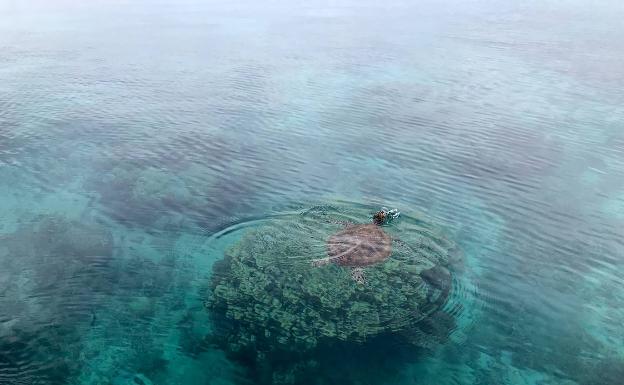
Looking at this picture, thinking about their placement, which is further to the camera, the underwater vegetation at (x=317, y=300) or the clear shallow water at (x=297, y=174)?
the clear shallow water at (x=297, y=174)

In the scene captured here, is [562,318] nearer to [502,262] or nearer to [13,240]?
[502,262]

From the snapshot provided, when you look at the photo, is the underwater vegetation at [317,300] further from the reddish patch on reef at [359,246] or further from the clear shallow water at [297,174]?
the clear shallow water at [297,174]

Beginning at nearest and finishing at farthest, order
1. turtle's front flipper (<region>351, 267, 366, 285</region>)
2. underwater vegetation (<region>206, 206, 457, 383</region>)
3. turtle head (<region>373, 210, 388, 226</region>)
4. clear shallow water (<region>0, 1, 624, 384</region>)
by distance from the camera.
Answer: underwater vegetation (<region>206, 206, 457, 383</region>) → clear shallow water (<region>0, 1, 624, 384</region>) → turtle's front flipper (<region>351, 267, 366, 285</region>) → turtle head (<region>373, 210, 388, 226</region>)

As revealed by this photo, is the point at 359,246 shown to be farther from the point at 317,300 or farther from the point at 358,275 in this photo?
the point at 317,300

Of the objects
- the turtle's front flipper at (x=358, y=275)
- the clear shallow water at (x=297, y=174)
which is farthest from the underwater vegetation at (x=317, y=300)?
the clear shallow water at (x=297, y=174)

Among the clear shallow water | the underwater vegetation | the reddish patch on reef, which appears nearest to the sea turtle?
the reddish patch on reef

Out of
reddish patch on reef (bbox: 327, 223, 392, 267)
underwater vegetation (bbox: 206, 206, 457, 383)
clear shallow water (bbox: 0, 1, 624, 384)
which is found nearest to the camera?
underwater vegetation (bbox: 206, 206, 457, 383)

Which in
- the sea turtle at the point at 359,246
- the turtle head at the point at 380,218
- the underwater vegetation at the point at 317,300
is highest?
the turtle head at the point at 380,218

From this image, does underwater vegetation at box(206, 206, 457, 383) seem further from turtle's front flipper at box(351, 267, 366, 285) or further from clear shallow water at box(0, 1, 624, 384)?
clear shallow water at box(0, 1, 624, 384)
